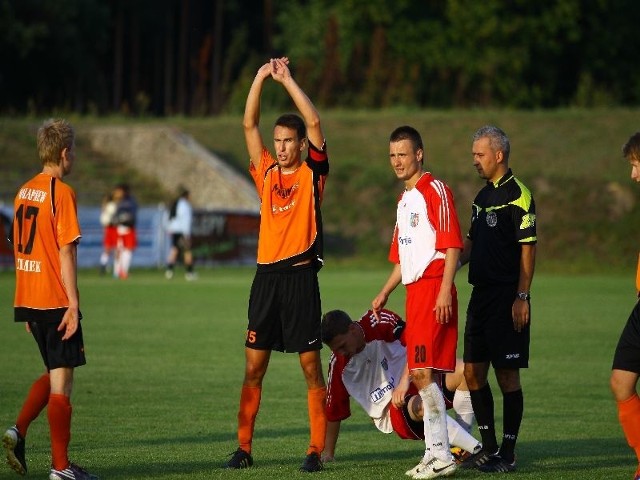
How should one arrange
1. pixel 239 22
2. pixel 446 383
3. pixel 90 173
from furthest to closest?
pixel 239 22
pixel 90 173
pixel 446 383

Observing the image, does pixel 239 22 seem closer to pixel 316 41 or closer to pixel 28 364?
pixel 316 41

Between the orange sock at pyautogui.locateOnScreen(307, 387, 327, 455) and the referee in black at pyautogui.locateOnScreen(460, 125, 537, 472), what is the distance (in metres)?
1.05

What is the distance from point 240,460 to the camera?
852 centimetres

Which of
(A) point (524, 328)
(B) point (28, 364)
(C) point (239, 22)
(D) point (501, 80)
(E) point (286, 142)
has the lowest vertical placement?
(B) point (28, 364)

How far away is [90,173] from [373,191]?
952 centimetres

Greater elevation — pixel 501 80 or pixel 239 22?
pixel 239 22

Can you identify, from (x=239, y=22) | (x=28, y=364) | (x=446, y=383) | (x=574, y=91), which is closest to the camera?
(x=446, y=383)

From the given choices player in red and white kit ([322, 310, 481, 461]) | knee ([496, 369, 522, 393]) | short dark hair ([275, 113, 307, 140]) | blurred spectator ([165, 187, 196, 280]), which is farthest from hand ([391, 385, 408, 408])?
blurred spectator ([165, 187, 196, 280])

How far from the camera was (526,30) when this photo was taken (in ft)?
183

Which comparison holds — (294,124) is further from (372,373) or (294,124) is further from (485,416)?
(485,416)

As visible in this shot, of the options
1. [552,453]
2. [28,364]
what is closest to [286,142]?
[552,453]

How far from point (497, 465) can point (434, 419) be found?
75 centimetres

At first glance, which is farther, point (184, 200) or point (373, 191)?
point (373, 191)

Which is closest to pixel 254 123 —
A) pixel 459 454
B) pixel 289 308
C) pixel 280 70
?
pixel 280 70
